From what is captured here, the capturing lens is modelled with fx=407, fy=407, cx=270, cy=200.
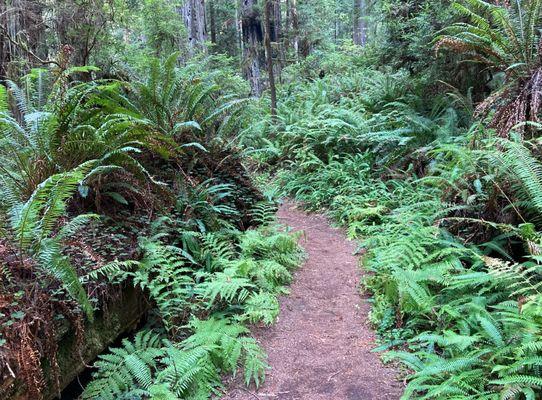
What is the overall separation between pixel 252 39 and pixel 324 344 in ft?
35.9

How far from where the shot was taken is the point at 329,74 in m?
14.1

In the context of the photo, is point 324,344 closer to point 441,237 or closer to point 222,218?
point 441,237

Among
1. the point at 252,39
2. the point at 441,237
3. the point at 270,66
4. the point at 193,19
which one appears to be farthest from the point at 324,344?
the point at 193,19

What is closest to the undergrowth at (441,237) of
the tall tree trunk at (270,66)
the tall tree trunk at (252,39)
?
the tall tree trunk at (270,66)

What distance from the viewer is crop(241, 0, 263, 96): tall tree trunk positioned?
1221cm

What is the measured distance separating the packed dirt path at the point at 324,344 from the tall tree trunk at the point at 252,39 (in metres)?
9.26

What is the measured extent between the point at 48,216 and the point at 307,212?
15.4ft

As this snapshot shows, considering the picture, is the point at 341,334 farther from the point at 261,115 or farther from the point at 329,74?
the point at 329,74

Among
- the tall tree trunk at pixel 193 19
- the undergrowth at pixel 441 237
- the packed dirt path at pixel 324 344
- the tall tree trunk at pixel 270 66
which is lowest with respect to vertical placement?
the packed dirt path at pixel 324 344

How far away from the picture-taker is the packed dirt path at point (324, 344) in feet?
9.57

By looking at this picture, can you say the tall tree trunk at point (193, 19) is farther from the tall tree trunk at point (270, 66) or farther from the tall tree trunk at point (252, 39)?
the tall tree trunk at point (270, 66)

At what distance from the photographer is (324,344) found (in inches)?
137

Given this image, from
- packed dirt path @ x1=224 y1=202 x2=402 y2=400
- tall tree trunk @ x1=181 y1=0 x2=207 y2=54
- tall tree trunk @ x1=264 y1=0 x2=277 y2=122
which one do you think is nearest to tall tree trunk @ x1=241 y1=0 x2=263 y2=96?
tall tree trunk @ x1=181 y1=0 x2=207 y2=54

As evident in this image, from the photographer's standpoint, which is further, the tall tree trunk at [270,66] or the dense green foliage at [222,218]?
the tall tree trunk at [270,66]
